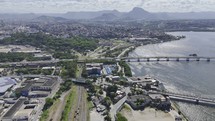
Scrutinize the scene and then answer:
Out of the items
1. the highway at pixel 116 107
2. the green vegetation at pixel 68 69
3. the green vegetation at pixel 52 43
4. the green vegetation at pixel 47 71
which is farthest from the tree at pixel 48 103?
the green vegetation at pixel 52 43

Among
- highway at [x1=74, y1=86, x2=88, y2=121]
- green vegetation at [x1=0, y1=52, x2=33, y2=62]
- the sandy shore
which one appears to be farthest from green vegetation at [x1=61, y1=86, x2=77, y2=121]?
green vegetation at [x1=0, y1=52, x2=33, y2=62]

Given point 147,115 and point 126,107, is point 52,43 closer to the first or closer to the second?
point 126,107

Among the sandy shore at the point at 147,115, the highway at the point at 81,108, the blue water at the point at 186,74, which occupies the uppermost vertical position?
the highway at the point at 81,108

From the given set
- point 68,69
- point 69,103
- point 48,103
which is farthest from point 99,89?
point 68,69

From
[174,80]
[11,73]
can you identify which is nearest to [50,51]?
[11,73]

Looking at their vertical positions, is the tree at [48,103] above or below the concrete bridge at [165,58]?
above

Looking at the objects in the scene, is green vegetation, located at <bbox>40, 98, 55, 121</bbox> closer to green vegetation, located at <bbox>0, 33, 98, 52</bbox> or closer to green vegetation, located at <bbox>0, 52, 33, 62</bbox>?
green vegetation, located at <bbox>0, 52, 33, 62</bbox>

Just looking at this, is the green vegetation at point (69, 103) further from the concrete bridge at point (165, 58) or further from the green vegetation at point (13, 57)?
the green vegetation at point (13, 57)

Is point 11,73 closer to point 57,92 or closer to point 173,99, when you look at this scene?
point 57,92

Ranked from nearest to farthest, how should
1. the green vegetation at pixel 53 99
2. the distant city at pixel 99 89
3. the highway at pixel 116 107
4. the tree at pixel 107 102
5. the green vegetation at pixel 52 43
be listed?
the green vegetation at pixel 53 99 → the highway at pixel 116 107 → the distant city at pixel 99 89 → the tree at pixel 107 102 → the green vegetation at pixel 52 43
